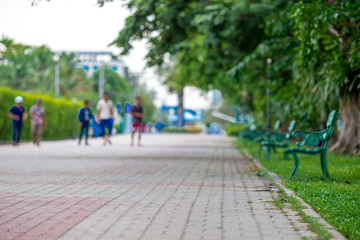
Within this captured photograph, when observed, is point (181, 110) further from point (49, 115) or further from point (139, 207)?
point (139, 207)

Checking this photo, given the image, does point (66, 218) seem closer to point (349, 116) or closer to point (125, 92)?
point (349, 116)

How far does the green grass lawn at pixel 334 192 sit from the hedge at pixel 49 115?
1592cm

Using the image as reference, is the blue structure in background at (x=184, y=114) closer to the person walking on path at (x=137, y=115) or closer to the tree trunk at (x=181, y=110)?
the tree trunk at (x=181, y=110)

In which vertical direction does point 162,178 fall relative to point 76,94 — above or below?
below

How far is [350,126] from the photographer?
17.3m

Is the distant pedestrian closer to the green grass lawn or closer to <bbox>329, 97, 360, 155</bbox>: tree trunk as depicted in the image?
<bbox>329, 97, 360, 155</bbox>: tree trunk

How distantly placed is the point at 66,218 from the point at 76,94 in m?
75.7

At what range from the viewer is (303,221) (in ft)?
19.2

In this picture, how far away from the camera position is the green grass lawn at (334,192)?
226 inches

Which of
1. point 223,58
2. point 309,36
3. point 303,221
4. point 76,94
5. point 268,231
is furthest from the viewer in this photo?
point 76,94

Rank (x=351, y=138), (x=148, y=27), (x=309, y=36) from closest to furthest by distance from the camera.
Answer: (x=309, y=36) → (x=351, y=138) → (x=148, y=27)

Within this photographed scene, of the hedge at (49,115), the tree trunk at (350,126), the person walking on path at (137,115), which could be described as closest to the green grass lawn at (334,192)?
the tree trunk at (350,126)

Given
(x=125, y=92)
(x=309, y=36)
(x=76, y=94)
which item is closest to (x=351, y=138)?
(x=309, y=36)

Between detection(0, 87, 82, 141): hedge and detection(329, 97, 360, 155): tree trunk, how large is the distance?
46.7 feet
